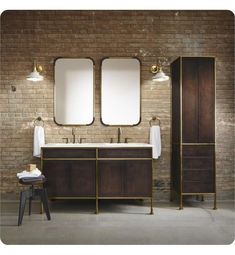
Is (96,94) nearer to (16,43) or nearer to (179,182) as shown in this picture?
(16,43)

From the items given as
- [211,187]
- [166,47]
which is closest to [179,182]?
[211,187]

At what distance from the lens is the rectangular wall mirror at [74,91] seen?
5.85m

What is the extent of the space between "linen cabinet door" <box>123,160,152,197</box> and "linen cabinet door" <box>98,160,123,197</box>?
8 centimetres

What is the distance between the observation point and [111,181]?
5.11m

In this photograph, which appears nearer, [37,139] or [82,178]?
[82,178]

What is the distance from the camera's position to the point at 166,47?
19.4 feet

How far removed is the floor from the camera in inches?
155

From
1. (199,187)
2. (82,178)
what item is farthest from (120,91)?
(199,187)

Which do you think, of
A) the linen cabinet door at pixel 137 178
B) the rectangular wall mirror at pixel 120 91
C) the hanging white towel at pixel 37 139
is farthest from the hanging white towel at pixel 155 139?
the hanging white towel at pixel 37 139

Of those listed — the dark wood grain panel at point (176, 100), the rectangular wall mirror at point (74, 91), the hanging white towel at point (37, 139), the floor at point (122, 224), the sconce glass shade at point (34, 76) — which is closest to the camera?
the floor at point (122, 224)

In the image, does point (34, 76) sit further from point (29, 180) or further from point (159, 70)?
point (159, 70)

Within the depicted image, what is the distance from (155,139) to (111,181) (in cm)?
112

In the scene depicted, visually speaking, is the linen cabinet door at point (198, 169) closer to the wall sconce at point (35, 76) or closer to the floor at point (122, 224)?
the floor at point (122, 224)

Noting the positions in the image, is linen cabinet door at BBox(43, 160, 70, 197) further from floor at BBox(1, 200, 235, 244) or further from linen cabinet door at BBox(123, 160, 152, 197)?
linen cabinet door at BBox(123, 160, 152, 197)
